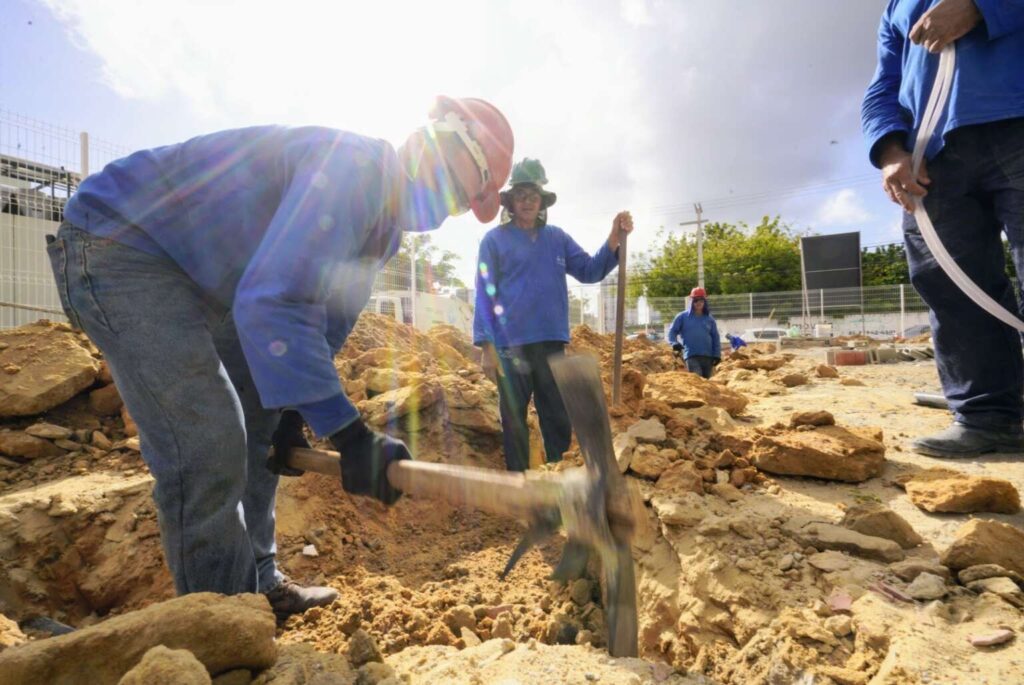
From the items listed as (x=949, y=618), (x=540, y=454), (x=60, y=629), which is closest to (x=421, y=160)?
(x=949, y=618)

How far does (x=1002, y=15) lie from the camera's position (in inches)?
79.7

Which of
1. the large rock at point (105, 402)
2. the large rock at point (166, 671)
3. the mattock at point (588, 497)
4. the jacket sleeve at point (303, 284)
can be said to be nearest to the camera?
the large rock at point (166, 671)

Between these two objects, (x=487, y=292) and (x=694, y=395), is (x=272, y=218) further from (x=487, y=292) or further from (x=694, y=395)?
(x=694, y=395)

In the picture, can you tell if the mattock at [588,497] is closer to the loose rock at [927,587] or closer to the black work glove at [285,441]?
the loose rock at [927,587]

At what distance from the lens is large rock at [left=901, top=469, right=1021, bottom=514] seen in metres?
1.94

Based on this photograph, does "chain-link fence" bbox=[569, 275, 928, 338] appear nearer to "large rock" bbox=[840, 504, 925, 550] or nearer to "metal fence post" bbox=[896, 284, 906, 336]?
"metal fence post" bbox=[896, 284, 906, 336]

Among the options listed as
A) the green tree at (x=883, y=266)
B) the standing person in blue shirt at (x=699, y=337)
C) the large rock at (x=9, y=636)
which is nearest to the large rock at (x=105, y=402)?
the large rock at (x=9, y=636)

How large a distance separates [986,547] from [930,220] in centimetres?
153

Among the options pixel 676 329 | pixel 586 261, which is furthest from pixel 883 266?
pixel 586 261

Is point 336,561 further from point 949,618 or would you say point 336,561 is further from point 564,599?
point 949,618

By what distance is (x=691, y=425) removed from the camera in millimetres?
3100

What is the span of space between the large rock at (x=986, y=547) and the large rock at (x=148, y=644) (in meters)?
1.90

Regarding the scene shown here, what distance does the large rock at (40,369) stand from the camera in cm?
359

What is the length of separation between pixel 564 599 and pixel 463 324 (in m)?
11.4
